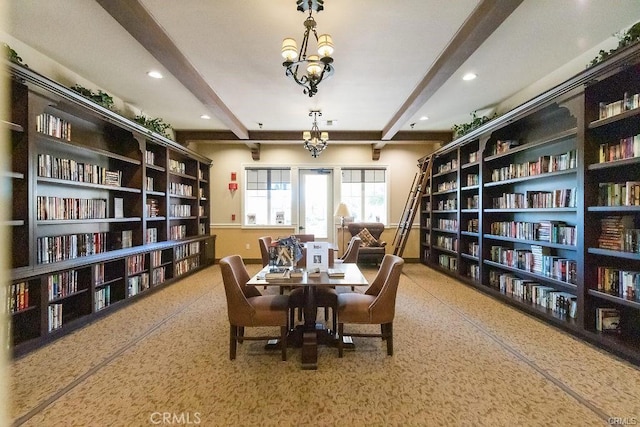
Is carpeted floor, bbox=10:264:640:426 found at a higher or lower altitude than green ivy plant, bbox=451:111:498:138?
lower

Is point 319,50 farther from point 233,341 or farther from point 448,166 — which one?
point 448,166

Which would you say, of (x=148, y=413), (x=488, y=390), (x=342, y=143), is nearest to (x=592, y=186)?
(x=488, y=390)

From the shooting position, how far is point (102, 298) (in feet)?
12.7

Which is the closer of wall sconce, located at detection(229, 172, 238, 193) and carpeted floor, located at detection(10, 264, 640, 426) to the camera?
carpeted floor, located at detection(10, 264, 640, 426)

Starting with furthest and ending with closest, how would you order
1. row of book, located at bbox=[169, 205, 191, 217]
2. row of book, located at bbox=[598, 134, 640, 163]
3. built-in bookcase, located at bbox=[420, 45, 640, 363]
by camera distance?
row of book, located at bbox=[169, 205, 191, 217] → built-in bookcase, located at bbox=[420, 45, 640, 363] → row of book, located at bbox=[598, 134, 640, 163]

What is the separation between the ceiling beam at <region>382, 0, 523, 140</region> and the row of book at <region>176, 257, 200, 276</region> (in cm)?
Answer: 492

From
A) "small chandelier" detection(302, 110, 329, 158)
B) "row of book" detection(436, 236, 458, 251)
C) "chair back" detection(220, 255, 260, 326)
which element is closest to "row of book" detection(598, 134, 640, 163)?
"row of book" detection(436, 236, 458, 251)

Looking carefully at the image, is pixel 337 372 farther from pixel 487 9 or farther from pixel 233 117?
pixel 233 117

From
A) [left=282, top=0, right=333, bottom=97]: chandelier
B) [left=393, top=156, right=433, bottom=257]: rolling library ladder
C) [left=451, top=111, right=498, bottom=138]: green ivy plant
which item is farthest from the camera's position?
[left=393, top=156, right=433, bottom=257]: rolling library ladder

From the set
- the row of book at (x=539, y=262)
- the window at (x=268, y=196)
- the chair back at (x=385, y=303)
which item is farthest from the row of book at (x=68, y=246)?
the row of book at (x=539, y=262)

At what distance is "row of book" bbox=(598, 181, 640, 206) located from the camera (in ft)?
8.80

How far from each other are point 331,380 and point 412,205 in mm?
5228

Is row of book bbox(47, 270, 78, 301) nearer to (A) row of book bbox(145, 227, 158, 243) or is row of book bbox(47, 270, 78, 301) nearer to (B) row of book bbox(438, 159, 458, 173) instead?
(A) row of book bbox(145, 227, 158, 243)

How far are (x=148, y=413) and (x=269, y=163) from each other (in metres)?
6.18
